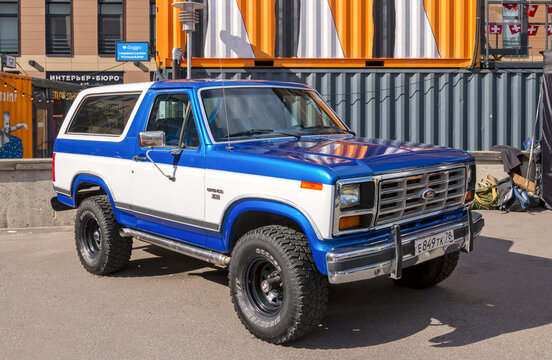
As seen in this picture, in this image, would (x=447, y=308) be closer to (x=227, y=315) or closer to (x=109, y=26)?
(x=227, y=315)

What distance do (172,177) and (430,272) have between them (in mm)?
2435

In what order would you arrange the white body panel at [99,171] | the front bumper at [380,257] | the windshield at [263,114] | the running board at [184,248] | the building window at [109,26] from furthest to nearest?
the building window at [109,26] < the white body panel at [99,171] < the windshield at [263,114] < the running board at [184,248] < the front bumper at [380,257]

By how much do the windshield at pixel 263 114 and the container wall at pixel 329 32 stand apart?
233 inches

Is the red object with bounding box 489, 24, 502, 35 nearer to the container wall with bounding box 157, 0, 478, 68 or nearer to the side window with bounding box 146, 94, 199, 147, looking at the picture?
the container wall with bounding box 157, 0, 478, 68

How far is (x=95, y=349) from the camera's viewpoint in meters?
4.54

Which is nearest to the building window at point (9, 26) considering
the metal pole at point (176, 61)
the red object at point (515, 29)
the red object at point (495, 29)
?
the metal pole at point (176, 61)

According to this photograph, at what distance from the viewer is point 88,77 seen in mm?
28594

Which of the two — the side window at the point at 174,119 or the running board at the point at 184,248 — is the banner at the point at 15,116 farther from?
the side window at the point at 174,119

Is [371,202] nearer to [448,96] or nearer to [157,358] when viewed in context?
[157,358]

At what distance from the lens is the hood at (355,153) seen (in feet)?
14.5

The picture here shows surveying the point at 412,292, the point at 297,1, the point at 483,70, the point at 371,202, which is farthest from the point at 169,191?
the point at 483,70

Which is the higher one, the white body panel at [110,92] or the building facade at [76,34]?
the building facade at [76,34]

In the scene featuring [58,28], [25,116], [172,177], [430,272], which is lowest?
[430,272]

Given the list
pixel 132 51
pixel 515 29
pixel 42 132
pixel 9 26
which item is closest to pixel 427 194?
pixel 515 29
